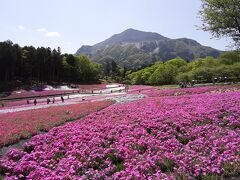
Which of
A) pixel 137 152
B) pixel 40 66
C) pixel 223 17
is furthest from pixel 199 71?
pixel 137 152

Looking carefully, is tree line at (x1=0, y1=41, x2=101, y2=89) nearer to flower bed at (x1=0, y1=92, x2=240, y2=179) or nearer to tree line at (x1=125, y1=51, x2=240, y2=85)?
tree line at (x1=125, y1=51, x2=240, y2=85)

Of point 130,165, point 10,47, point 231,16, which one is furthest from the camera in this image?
point 10,47

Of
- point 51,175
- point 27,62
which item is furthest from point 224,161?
point 27,62

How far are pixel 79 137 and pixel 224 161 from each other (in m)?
7.93

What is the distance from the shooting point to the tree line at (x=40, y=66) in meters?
107

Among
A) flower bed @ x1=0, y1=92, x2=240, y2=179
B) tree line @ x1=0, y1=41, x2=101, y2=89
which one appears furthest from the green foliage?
tree line @ x1=0, y1=41, x2=101, y2=89

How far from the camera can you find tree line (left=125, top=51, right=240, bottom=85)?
82806mm

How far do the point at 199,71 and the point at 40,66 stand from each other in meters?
72.7

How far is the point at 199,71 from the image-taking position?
87250 mm

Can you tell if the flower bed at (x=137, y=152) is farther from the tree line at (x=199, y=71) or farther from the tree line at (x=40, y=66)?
the tree line at (x=40, y=66)

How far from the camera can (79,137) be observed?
1480cm

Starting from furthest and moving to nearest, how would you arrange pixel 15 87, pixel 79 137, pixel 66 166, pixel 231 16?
pixel 15 87 → pixel 231 16 → pixel 79 137 → pixel 66 166

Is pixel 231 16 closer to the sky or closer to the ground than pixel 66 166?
closer to the sky

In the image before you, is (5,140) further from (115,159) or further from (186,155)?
(186,155)
